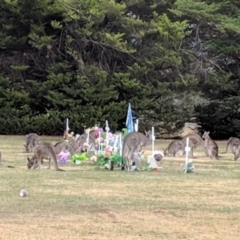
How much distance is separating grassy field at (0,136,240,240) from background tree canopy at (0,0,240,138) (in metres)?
16.0

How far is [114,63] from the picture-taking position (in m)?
33.5

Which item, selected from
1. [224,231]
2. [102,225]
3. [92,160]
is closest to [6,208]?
[102,225]

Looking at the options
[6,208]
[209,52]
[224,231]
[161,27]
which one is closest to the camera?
[224,231]

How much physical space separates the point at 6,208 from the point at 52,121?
22916 millimetres

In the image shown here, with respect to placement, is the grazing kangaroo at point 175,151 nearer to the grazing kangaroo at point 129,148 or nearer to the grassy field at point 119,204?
the grassy field at point 119,204

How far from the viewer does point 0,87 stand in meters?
32.7

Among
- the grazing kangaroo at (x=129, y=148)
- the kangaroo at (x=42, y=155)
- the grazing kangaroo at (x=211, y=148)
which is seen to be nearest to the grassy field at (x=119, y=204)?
the kangaroo at (x=42, y=155)

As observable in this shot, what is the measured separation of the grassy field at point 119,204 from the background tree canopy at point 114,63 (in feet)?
52.5

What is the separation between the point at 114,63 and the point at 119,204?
23.3m

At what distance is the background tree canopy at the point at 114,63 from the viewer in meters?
31.5

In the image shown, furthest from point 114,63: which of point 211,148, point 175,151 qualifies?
point 211,148

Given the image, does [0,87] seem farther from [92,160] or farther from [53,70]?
[92,160]

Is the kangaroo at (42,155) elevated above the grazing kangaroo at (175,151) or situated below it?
below

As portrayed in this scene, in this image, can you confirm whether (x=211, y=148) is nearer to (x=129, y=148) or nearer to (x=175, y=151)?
(x=175, y=151)
